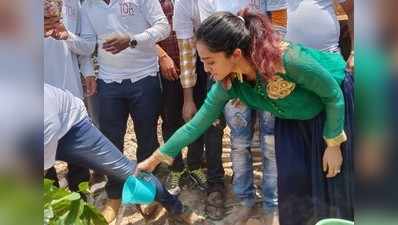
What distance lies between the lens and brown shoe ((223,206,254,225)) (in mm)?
2588

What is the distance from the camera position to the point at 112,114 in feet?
8.87

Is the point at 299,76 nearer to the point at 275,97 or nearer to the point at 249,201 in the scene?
the point at 275,97

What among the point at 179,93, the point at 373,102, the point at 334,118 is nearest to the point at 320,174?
the point at 334,118

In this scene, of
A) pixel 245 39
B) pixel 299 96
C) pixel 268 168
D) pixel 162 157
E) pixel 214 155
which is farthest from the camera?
pixel 214 155

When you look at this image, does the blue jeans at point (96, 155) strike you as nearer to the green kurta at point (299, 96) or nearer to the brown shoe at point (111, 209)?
the brown shoe at point (111, 209)

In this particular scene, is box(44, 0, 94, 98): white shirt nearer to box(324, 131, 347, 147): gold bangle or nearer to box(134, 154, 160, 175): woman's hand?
box(134, 154, 160, 175): woman's hand

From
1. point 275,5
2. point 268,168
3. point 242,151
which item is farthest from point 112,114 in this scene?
point 275,5

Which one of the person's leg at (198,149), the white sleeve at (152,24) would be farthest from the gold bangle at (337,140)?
the white sleeve at (152,24)

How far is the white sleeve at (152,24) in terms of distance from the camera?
2.63 m

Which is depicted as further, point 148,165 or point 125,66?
point 125,66

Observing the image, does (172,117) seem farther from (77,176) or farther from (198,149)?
(77,176)

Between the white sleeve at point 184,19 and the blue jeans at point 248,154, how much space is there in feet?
1.22

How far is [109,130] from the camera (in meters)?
2.69

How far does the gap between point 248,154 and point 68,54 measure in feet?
2.69
